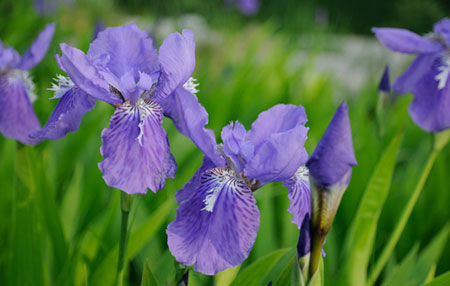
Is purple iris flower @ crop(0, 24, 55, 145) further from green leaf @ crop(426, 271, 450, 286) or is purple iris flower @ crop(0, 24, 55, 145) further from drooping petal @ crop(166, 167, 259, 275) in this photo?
green leaf @ crop(426, 271, 450, 286)

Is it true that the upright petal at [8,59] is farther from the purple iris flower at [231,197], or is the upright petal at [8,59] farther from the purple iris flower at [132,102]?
the purple iris flower at [231,197]

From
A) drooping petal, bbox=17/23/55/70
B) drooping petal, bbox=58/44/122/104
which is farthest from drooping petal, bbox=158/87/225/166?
drooping petal, bbox=17/23/55/70

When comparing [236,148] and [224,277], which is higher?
[236,148]

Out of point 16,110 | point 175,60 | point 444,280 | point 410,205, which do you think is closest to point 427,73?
point 410,205

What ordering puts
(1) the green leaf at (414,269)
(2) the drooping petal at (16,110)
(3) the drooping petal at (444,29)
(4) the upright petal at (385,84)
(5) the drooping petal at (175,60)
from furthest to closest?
(4) the upright petal at (385,84)
(3) the drooping petal at (444,29)
(1) the green leaf at (414,269)
(2) the drooping petal at (16,110)
(5) the drooping petal at (175,60)

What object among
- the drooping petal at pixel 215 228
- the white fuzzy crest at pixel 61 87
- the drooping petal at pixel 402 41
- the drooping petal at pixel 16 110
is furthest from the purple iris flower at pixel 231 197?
the drooping petal at pixel 402 41

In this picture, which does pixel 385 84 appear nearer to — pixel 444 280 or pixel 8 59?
pixel 444 280

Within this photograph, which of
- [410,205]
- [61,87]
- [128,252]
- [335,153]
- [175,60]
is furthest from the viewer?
[410,205]
